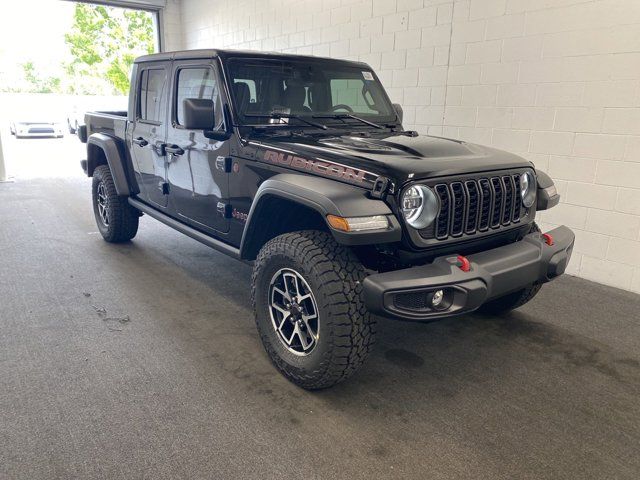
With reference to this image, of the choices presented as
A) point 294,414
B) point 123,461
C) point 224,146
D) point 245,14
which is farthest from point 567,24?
point 245,14

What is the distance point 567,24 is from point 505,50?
1.82 ft

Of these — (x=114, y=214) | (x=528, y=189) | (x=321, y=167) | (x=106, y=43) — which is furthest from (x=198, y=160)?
(x=106, y=43)

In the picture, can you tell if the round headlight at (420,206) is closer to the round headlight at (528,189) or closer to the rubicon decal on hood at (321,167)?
the rubicon decal on hood at (321,167)

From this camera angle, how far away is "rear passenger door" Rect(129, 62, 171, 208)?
12.0ft

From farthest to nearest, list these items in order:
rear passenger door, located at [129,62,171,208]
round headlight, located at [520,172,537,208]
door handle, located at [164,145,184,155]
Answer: rear passenger door, located at [129,62,171,208], door handle, located at [164,145,184,155], round headlight, located at [520,172,537,208]

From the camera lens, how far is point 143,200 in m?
4.25

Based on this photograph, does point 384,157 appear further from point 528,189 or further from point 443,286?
point 528,189

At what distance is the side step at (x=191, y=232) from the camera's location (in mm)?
3061

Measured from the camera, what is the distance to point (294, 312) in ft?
8.13

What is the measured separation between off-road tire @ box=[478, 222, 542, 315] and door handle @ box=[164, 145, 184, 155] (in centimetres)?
240

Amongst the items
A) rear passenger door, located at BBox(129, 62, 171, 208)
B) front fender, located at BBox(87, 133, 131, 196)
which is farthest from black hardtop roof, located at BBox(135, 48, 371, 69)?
front fender, located at BBox(87, 133, 131, 196)

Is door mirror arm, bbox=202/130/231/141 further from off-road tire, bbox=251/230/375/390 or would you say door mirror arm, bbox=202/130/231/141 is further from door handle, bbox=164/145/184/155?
off-road tire, bbox=251/230/375/390

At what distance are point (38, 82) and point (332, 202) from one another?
1659 cm

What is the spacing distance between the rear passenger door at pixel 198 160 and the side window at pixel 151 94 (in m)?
0.24
